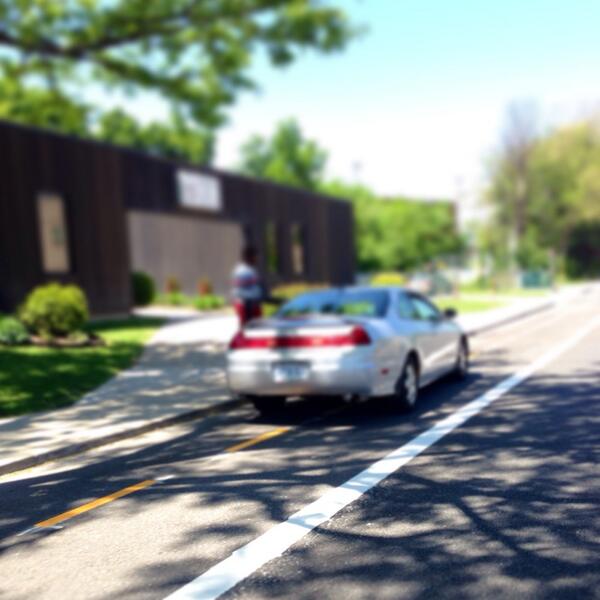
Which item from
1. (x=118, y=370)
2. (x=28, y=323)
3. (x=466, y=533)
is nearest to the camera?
(x=466, y=533)

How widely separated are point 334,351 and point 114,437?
2497 millimetres

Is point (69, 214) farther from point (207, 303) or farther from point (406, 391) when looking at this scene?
point (406, 391)

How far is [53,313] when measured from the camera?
47.3 ft

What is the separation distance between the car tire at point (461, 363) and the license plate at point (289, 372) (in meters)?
3.65

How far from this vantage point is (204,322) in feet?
70.9

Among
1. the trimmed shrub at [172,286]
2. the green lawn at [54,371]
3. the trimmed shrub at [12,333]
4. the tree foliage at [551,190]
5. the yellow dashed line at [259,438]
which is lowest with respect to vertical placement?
the yellow dashed line at [259,438]

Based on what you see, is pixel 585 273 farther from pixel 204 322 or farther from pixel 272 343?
pixel 272 343

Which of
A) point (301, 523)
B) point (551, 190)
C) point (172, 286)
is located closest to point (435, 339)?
point (301, 523)

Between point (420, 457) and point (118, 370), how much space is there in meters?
7.34

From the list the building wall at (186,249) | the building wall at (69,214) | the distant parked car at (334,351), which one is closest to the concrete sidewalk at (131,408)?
the distant parked car at (334,351)

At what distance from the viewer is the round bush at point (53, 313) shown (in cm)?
1441

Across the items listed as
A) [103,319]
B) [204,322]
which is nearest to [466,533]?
[204,322]

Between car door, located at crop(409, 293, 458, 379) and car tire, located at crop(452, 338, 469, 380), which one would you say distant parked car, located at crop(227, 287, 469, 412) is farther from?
car tire, located at crop(452, 338, 469, 380)

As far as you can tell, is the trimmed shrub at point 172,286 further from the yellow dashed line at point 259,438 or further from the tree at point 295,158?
the tree at point 295,158
